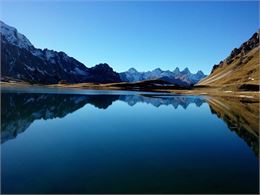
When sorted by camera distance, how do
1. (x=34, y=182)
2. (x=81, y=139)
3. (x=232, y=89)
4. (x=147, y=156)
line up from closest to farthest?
(x=34, y=182)
(x=147, y=156)
(x=81, y=139)
(x=232, y=89)

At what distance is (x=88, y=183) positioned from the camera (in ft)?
57.3

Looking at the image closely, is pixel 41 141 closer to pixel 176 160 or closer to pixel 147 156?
pixel 147 156

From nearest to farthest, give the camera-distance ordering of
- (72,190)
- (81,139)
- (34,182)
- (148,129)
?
(72,190) → (34,182) → (81,139) → (148,129)

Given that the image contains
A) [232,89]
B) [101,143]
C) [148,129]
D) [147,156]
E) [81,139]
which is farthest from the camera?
[232,89]

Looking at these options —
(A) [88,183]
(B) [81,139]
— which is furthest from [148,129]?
(A) [88,183]

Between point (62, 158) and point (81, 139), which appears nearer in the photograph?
point (62, 158)

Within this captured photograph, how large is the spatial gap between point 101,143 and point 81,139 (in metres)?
3.16

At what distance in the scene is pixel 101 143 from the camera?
28938 millimetres

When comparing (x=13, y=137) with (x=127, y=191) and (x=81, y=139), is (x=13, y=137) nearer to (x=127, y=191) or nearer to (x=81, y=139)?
(x=81, y=139)

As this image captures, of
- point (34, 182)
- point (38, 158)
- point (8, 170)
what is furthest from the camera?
point (38, 158)

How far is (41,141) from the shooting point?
29.2 m

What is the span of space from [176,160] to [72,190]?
409 inches

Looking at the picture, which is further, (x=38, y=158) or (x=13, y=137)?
(x=13, y=137)

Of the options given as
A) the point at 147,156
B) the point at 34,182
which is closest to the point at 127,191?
the point at 34,182
